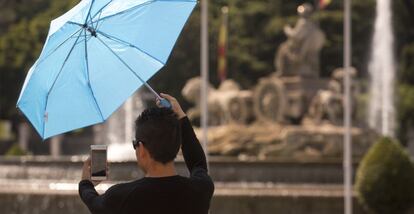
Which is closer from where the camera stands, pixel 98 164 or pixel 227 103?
pixel 98 164

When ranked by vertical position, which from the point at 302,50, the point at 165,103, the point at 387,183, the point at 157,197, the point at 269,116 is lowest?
the point at 269,116

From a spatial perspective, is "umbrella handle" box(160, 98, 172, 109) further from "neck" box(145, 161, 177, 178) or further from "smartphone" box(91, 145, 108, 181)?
"neck" box(145, 161, 177, 178)

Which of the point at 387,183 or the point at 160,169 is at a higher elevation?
the point at 160,169

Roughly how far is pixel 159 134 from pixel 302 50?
21575mm

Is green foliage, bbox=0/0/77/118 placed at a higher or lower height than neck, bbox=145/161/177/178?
lower

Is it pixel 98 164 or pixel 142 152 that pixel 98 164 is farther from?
pixel 142 152

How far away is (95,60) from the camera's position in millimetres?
4891

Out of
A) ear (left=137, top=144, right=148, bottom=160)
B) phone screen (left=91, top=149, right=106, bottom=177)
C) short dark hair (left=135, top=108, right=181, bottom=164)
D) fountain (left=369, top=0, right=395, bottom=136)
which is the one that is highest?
short dark hair (left=135, top=108, right=181, bottom=164)

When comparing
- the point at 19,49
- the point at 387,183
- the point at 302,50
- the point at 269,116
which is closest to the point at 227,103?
the point at 269,116

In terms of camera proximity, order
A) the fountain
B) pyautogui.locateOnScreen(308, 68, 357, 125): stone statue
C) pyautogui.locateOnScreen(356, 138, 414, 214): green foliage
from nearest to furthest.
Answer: pyautogui.locateOnScreen(356, 138, 414, 214): green foliage
pyautogui.locateOnScreen(308, 68, 357, 125): stone statue
the fountain

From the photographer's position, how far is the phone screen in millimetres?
4180

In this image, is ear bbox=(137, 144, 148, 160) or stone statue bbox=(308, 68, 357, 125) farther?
stone statue bbox=(308, 68, 357, 125)

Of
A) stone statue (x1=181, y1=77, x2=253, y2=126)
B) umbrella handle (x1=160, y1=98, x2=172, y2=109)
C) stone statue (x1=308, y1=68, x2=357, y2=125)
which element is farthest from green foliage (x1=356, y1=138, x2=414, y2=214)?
umbrella handle (x1=160, y1=98, x2=172, y2=109)

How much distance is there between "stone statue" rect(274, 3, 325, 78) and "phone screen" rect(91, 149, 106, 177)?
818 inches
